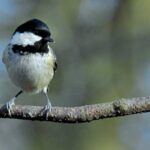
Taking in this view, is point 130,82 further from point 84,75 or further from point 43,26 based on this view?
point 43,26

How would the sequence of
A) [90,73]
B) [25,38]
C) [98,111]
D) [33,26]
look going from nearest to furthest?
[98,111]
[33,26]
[25,38]
[90,73]

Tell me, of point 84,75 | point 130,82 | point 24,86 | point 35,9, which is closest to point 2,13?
point 35,9

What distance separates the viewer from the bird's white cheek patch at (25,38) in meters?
2.94

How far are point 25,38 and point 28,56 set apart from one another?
4.2 inches

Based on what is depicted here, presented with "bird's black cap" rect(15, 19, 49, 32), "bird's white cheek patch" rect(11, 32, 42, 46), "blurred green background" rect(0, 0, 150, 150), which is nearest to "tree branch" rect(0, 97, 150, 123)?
"bird's black cap" rect(15, 19, 49, 32)

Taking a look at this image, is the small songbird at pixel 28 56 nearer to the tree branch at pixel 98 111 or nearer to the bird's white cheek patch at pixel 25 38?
the bird's white cheek patch at pixel 25 38

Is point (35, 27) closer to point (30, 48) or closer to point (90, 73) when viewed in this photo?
point (30, 48)

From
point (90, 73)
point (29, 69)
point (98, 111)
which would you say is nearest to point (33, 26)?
point (29, 69)

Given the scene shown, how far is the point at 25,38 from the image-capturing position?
9.76 ft

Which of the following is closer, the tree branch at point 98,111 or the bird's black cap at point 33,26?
the tree branch at point 98,111

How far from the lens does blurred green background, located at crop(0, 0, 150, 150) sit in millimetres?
5621

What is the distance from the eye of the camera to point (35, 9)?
6285 mm

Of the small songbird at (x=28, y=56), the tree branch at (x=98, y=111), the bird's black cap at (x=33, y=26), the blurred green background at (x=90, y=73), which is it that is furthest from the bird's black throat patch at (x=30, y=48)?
the blurred green background at (x=90, y=73)

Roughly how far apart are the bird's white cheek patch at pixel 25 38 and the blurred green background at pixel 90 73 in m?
2.56
